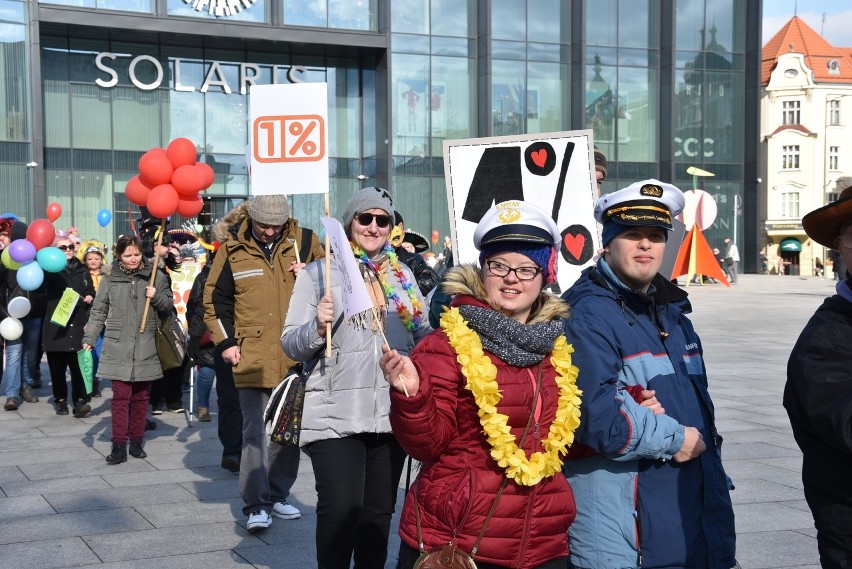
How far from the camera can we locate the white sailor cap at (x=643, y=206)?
3.37m

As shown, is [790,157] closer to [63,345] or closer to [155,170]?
[63,345]

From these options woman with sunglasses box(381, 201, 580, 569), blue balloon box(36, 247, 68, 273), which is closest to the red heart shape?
woman with sunglasses box(381, 201, 580, 569)

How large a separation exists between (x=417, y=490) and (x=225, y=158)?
35492 mm

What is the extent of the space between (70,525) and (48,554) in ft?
2.19

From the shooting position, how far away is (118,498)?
7172 millimetres

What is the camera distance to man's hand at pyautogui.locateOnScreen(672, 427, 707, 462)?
10.4 ft

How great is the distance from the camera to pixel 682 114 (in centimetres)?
4353

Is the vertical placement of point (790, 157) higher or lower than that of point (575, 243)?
higher

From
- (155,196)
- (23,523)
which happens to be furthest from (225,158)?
(23,523)

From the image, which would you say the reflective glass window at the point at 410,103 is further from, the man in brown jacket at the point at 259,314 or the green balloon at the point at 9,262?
the man in brown jacket at the point at 259,314

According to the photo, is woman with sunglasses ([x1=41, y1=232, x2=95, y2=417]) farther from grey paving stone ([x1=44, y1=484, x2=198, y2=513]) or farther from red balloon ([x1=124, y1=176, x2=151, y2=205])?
grey paving stone ([x1=44, y1=484, x2=198, y2=513])

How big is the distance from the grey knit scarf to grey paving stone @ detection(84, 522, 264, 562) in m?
3.31

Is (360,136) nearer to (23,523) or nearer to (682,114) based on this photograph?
(682,114)

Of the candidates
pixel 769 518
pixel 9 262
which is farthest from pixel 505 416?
pixel 9 262
